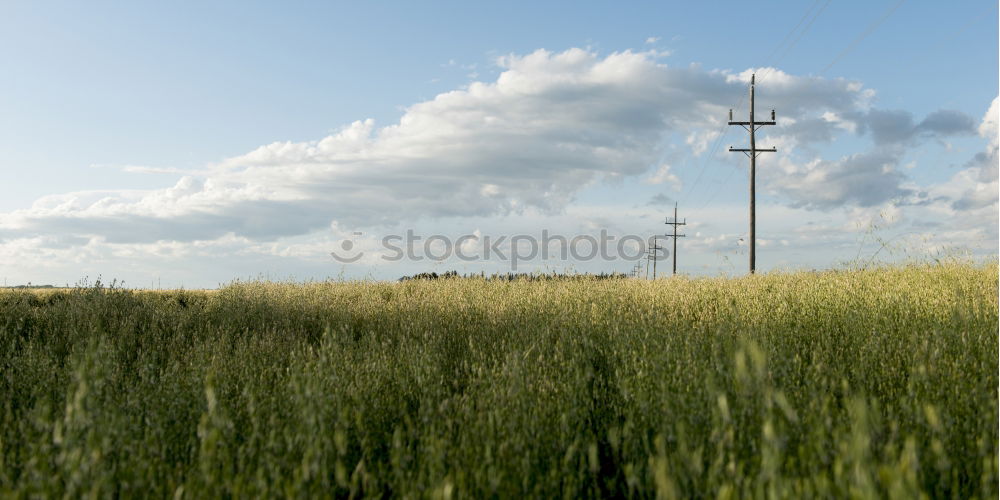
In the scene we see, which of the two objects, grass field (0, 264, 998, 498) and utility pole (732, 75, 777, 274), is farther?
utility pole (732, 75, 777, 274)

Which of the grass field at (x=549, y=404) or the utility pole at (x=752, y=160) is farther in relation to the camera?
the utility pole at (x=752, y=160)

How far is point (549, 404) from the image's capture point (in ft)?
11.4

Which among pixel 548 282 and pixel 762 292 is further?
pixel 548 282

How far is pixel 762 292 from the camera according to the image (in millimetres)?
8625

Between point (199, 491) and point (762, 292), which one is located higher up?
point (762, 292)

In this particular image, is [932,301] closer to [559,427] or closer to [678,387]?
[678,387]

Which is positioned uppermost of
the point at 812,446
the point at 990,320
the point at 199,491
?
the point at 990,320

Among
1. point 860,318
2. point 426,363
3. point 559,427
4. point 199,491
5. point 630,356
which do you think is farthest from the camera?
point 860,318

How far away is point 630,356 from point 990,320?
9.93 ft

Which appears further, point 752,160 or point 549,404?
point 752,160

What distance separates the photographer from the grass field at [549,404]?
2.32 metres

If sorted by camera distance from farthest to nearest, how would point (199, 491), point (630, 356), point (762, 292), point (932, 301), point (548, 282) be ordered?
point (548, 282) < point (762, 292) < point (932, 301) < point (630, 356) < point (199, 491)

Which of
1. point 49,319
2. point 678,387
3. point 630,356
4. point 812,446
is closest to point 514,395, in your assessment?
point 678,387

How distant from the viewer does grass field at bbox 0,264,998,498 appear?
2324 millimetres
